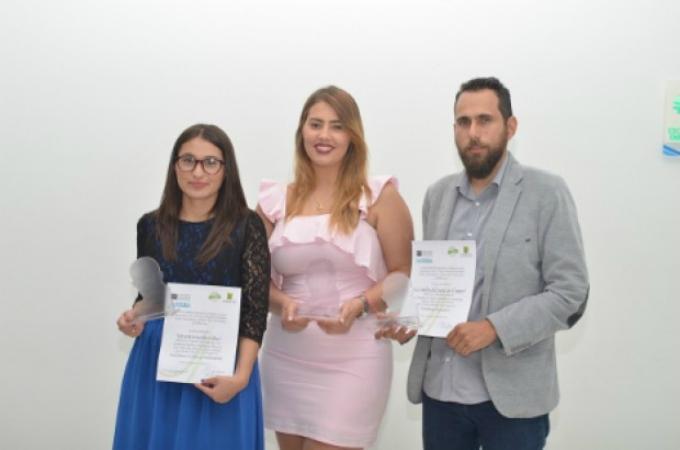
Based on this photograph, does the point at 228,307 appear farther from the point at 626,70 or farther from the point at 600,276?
the point at 626,70

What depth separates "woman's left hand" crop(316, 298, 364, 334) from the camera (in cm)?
203

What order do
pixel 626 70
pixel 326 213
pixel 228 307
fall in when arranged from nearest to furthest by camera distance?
pixel 228 307
pixel 326 213
pixel 626 70

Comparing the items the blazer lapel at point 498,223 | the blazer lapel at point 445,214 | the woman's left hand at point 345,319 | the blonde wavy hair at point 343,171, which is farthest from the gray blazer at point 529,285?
the blonde wavy hair at point 343,171

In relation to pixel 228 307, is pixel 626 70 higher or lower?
higher

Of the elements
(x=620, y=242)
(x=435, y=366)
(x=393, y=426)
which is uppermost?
(x=620, y=242)

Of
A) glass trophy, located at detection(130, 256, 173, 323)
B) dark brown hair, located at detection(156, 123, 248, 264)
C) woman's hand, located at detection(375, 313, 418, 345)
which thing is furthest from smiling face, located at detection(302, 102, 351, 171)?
glass trophy, located at detection(130, 256, 173, 323)

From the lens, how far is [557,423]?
332cm

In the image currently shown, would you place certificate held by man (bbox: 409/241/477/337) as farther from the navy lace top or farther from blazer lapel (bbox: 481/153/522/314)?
the navy lace top

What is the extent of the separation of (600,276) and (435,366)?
164cm

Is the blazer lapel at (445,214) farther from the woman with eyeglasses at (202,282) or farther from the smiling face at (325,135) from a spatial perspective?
the woman with eyeglasses at (202,282)

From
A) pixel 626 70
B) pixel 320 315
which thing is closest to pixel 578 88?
pixel 626 70

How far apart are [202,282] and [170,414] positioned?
16.4 inches

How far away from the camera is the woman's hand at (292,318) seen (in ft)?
6.70

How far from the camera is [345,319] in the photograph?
203 cm
